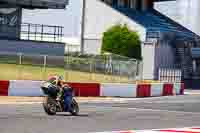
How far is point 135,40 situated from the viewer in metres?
53.4

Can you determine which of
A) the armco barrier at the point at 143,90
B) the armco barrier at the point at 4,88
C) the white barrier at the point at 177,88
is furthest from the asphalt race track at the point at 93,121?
the white barrier at the point at 177,88

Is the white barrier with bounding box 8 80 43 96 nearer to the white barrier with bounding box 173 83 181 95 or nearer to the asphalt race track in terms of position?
the asphalt race track

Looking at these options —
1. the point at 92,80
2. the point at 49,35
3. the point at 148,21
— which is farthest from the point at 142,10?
the point at 92,80

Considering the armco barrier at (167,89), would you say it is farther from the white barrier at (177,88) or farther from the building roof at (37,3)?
the building roof at (37,3)

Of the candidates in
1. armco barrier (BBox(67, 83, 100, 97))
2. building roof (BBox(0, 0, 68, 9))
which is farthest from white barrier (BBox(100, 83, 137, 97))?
building roof (BBox(0, 0, 68, 9))

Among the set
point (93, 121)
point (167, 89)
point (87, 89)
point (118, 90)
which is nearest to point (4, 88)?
point (87, 89)

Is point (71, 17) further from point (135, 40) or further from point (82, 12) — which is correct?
point (135, 40)

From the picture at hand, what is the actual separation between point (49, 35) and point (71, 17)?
575 centimetres

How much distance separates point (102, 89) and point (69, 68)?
477 cm

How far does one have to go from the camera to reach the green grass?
1325 inches

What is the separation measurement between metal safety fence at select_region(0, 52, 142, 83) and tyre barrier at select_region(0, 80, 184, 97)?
203 cm

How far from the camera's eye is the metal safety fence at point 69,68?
34469mm

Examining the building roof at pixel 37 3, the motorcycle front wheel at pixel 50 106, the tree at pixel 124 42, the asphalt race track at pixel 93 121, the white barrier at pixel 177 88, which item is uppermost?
the building roof at pixel 37 3

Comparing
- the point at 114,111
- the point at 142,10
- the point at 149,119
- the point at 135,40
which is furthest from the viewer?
the point at 142,10
